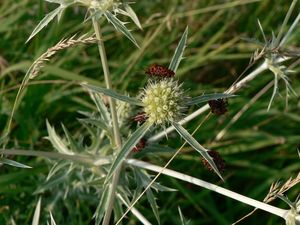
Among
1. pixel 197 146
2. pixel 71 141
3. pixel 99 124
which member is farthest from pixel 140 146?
pixel 197 146

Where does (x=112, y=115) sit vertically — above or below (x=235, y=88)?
below

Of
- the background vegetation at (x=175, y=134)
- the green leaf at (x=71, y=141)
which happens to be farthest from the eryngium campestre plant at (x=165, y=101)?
the background vegetation at (x=175, y=134)

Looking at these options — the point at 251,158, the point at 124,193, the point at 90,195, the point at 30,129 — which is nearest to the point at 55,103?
the point at 30,129

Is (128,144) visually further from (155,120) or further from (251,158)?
(251,158)

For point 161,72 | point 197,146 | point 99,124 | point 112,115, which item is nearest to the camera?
point 197,146

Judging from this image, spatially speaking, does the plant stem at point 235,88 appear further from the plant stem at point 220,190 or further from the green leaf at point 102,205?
the green leaf at point 102,205

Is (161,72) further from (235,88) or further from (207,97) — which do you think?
(235,88)

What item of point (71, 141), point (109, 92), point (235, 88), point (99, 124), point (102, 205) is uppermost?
point (235, 88)
